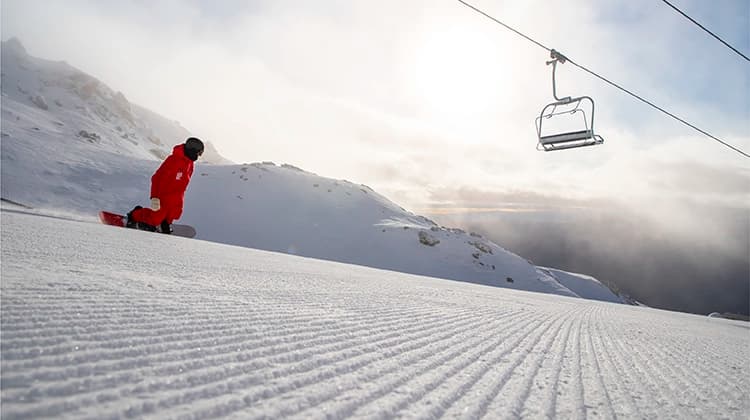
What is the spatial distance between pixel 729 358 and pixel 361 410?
3202 mm

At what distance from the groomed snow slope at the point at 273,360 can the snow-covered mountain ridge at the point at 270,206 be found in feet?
64.5

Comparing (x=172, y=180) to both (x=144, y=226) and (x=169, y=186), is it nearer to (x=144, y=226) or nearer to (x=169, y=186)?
(x=169, y=186)

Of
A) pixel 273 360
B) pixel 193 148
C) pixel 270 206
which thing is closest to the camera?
pixel 273 360

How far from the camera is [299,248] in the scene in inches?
928

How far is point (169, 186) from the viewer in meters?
5.56

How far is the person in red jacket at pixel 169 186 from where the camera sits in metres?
5.48

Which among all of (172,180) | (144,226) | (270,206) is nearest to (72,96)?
(270,206)

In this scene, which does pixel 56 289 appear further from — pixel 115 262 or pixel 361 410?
pixel 361 410

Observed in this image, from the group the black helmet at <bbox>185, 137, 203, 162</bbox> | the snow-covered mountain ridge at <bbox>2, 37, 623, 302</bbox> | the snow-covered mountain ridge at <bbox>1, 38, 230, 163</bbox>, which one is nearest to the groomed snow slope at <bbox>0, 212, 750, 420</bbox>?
the black helmet at <bbox>185, 137, 203, 162</bbox>

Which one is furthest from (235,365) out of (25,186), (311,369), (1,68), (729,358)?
(1,68)

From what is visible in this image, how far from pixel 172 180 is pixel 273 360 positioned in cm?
531

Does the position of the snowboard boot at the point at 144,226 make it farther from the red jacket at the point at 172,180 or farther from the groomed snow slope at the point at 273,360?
the groomed snow slope at the point at 273,360

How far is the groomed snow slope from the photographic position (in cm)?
80

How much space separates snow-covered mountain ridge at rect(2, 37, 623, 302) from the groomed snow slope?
19.7 m
